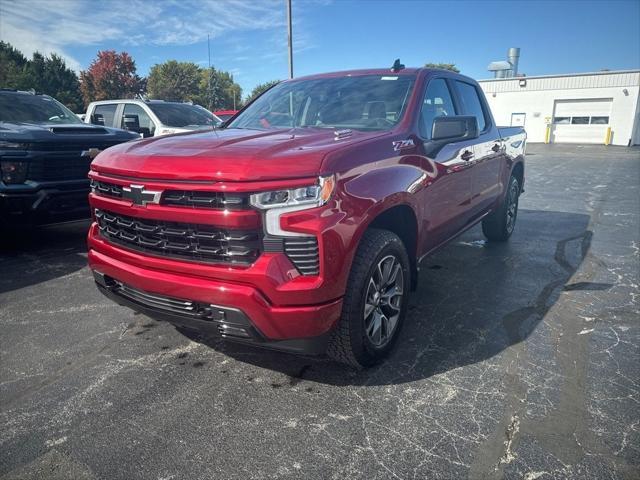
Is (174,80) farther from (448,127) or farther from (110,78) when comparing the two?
(448,127)

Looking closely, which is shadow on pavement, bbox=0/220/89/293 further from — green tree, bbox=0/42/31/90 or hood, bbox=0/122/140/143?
green tree, bbox=0/42/31/90

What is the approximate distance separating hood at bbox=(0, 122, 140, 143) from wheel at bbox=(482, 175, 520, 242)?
4.86 metres

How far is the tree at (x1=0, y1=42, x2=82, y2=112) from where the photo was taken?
46.8m

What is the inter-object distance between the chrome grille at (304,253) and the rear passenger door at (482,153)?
251cm

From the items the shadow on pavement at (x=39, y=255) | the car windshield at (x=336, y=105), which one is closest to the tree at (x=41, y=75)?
the shadow on pavement at (x=39, y=255)

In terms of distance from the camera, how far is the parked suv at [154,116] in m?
8.09

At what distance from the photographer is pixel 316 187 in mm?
2189

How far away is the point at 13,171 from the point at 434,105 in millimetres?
4305

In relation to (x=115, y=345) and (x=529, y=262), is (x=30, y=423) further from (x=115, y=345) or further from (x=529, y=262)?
(x=529, y=262)

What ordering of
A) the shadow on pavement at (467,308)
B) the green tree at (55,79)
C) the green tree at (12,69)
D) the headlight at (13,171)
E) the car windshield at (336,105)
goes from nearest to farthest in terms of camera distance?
the shadow on pavement at (467,308) → the car windshield at (336,105) → the headlight at (13,171) → the green tree at (12,69) → the green tree at (55,79)

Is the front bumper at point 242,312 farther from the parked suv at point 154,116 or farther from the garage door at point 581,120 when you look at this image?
the garage door at point 581,120

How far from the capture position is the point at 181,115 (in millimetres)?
8672

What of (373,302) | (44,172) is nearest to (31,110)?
(44,172)

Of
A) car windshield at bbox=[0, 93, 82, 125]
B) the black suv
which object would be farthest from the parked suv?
the black suv
